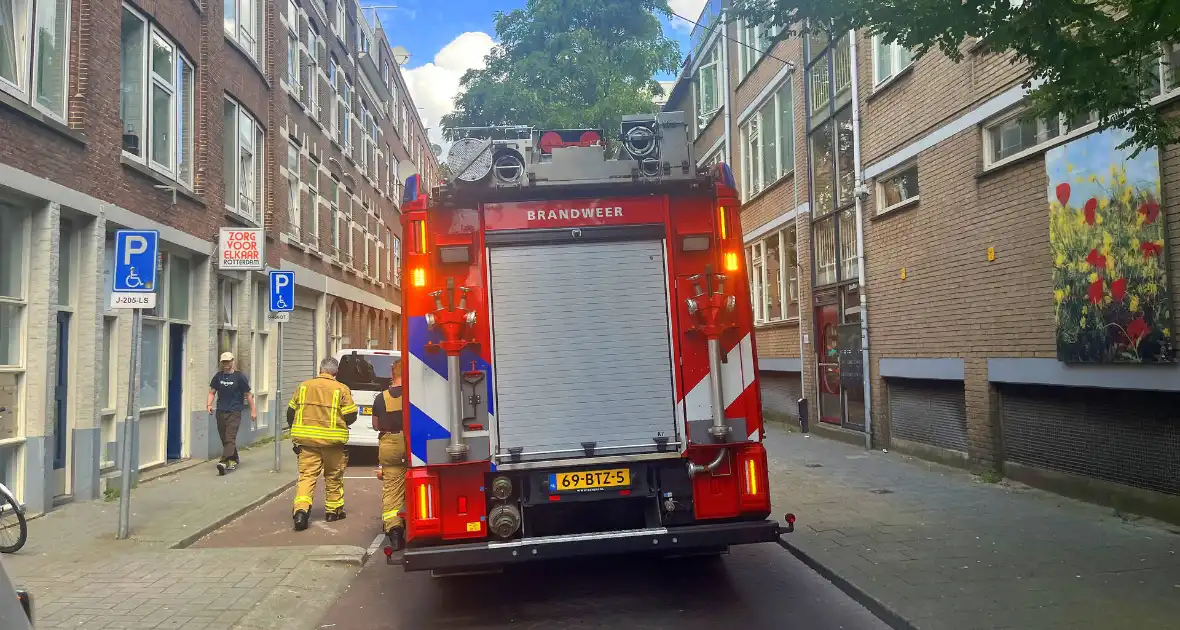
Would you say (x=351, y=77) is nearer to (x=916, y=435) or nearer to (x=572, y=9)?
(x=572, y=9)

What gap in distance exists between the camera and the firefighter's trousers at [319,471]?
9219mm

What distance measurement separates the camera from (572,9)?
32.5 metres

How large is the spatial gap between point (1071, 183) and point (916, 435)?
5351mm

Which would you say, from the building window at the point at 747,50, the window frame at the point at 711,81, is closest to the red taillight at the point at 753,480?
the building window at the point at 747,50

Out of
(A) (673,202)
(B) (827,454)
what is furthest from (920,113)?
(A) (673,202)

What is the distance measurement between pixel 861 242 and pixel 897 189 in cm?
121

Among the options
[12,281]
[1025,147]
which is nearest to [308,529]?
[12,281]

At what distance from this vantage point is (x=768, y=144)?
21.1 metres

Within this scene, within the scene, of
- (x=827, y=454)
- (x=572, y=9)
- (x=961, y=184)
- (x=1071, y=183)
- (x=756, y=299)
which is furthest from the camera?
(x=572, y=9)

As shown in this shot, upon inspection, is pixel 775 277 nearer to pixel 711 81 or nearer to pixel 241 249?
pixel 711 81

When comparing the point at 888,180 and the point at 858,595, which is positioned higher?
the point at 888,180

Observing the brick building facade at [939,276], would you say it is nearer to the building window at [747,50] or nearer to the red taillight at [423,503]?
the building window at [747,50]

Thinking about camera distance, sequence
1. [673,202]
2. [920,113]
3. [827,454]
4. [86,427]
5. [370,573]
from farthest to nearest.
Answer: [827,454] < [920,113] < [86,427] < [370,573] < [673,202]

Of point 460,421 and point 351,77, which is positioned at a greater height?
point 351,77
